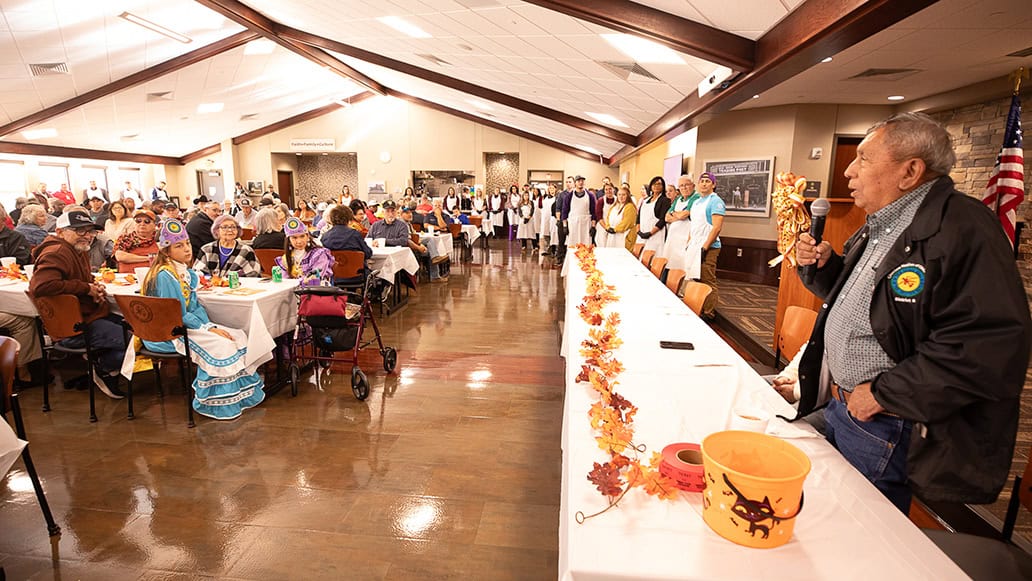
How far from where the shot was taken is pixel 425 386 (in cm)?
381

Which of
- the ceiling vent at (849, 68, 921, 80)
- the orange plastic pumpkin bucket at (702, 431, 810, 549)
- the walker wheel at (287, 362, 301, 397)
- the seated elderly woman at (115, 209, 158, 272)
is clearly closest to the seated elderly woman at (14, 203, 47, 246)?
the seated elderly woman at (115, 209, 158, 272)

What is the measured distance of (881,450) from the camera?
1259 millimetres

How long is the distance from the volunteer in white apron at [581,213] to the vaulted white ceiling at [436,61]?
55.6 inches

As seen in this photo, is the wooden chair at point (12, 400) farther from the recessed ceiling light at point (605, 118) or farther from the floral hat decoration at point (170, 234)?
the recessed ceiling light at point (605, 118)

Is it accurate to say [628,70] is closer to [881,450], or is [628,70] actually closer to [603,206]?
[603,206]

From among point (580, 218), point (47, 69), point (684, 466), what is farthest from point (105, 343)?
point (47, 69)

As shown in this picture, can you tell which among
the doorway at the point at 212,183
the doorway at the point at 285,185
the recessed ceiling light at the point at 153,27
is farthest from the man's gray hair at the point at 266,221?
the doorway at the point at 212,183

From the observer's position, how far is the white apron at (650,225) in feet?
20.6

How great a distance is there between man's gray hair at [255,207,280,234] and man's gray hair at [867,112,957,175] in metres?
5.44

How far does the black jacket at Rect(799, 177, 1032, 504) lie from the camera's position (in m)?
1.05

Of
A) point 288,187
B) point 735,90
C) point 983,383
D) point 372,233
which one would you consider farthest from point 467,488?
point 288,187

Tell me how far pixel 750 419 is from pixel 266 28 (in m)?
10.3

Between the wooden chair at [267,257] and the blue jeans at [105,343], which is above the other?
the wooden chair at [267,257]

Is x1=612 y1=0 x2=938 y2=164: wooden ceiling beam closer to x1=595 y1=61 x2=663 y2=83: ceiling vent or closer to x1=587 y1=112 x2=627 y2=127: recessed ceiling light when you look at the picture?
x1=595 y1=61 x2=663 y2=83: ceiling vent
